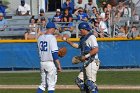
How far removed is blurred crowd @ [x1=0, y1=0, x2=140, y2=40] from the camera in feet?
80.4

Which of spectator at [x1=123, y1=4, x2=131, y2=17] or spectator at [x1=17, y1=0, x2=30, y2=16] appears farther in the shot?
spectator at [x1=17, y1=0, x2=30, y2=16]

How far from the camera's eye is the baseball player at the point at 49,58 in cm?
1370

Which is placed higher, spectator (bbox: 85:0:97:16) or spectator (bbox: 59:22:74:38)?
spectator (bbox: 85:0:97:16)

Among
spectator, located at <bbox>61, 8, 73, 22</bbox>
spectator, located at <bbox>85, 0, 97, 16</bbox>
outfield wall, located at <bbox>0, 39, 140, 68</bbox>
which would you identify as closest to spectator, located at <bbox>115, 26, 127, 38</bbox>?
outfield wall, located at <bbox>0, 39, 140, 68</bbox>

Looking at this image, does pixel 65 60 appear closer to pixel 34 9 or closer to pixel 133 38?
pixel 133 38

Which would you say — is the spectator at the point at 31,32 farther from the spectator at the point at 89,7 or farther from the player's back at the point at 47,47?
the player's back at the point at 47,47

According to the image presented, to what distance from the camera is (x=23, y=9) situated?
92.1ft

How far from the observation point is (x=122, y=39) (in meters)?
24.3

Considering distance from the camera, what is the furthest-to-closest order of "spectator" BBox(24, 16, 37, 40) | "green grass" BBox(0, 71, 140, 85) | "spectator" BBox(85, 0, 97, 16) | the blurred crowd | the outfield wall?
"spectator" BBox(85, 0, 97, 16) → "spectator" BBox(24, 16, 37, 40) → the blurred crowd → the outfield wall → "green grass" BBox(0, 71, 140, 85)

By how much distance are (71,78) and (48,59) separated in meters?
6.72

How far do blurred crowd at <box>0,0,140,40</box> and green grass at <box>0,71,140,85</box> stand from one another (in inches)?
96.3

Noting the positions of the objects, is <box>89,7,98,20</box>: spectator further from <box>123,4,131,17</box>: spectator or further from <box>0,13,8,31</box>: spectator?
<box>0,13,8,31</box>: spectator

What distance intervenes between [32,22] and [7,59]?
208 centimetres

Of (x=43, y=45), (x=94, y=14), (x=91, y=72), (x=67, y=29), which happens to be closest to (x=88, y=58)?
(x=91, y=72)
